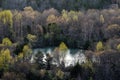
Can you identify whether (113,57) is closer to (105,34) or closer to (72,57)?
(72,57)

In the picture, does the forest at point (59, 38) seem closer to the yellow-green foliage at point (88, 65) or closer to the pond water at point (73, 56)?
the yellow-green foliage at point (88, 65)

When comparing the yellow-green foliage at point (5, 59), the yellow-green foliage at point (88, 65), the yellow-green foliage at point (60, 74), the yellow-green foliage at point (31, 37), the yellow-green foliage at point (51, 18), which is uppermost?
the yellow-green foliage at point (51, 18)

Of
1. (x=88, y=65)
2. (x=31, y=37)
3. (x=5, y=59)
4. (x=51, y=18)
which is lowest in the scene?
(x=88, y=65)

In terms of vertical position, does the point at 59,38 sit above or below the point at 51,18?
below

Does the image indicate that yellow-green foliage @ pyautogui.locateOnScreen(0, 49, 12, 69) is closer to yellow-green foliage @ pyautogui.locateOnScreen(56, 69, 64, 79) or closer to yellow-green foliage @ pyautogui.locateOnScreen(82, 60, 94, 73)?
yellow-green foliage @ pyautogui.locateOnScreen(56, 69, 64, 79)

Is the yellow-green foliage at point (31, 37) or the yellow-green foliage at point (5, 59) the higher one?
the yellow-green foliage at point (31, 37)

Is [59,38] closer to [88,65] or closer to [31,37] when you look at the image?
[31,37]

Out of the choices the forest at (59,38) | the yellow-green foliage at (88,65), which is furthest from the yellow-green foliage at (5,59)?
the yellow-green foliage at (88,65)

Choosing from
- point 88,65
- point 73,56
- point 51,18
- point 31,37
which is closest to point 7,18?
point 51,18

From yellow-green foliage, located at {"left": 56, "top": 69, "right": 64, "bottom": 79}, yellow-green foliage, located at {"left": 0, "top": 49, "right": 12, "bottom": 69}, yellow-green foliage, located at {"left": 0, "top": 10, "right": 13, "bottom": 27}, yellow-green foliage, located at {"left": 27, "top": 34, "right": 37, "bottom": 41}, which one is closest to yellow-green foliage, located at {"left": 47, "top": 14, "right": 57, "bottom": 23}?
yellow-green foliage, located at {"left": 0, "top": 10, "right": 13, "bottom": 27}
